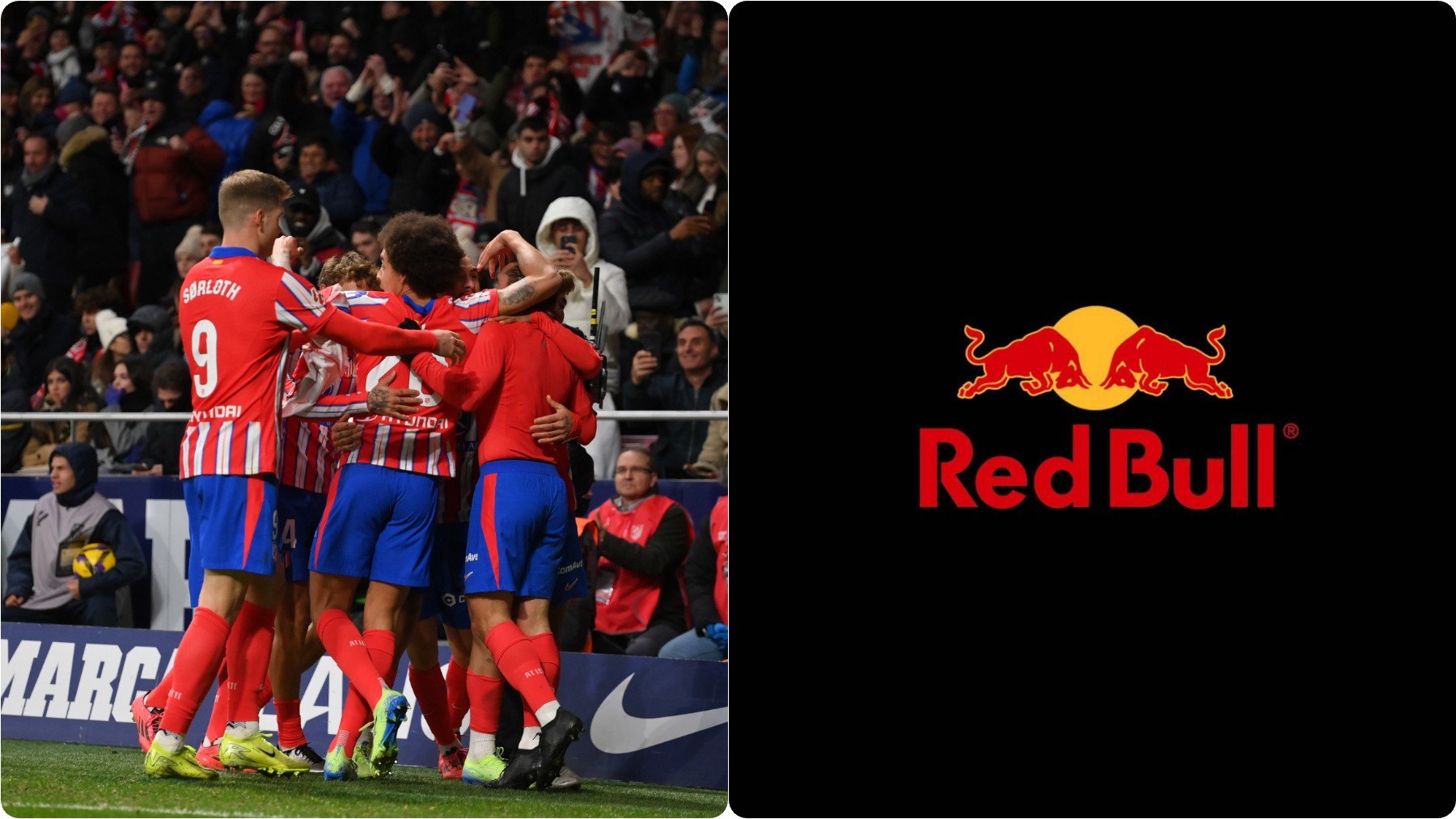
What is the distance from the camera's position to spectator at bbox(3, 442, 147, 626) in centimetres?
786

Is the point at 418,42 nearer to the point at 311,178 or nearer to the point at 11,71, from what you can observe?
the point at 311,178

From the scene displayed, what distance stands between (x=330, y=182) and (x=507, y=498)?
17.8ft

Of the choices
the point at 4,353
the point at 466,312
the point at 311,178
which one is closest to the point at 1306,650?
the point at 466,312

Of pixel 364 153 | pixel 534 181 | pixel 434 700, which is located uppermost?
pixel 364 153

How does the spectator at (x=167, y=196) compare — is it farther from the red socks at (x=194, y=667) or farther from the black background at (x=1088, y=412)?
the black background at (x=1088, y=412)

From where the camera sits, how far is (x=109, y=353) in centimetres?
1026

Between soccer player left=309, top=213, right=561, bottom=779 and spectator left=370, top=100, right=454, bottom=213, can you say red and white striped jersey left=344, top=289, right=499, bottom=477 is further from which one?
spectator left=370, top=100, right=454, bottom=213

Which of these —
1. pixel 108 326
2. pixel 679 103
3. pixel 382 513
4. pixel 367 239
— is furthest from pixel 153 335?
pixel 382 513

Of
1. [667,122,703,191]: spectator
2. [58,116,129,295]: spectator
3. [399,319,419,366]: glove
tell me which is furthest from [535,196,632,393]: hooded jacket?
[58,116,129,295]: spectator

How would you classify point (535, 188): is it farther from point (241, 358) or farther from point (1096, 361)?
point (1096, 361)

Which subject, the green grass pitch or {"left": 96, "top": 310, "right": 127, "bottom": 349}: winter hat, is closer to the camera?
the green grass pitch

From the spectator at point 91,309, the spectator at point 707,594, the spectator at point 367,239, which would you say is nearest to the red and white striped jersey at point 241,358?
the spectator at point 707,594

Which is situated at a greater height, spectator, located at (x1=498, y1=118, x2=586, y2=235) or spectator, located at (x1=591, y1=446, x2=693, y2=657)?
spectator, located at (x1=498, y1=118, x2=586, y2=235)

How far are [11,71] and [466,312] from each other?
367 inches
